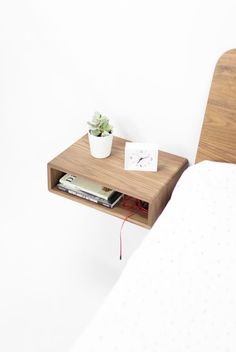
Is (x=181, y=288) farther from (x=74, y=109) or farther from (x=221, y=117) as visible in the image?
(x=74, y=109)

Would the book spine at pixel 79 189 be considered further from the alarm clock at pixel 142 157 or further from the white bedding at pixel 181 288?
the white bedding at pixel 181 288

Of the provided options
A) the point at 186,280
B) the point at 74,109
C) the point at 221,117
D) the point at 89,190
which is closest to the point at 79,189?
the point at 89,190

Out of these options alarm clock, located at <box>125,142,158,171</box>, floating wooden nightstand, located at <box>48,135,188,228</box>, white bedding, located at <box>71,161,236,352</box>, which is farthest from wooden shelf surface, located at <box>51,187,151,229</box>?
white bedding, located at <box>71,161,236,352</box>

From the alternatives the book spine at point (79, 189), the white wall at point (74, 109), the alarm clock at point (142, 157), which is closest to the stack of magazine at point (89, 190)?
the book spine at point (79, 189)

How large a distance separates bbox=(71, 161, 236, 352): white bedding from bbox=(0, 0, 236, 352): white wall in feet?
1.44

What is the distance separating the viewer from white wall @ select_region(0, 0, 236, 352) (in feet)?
5.71

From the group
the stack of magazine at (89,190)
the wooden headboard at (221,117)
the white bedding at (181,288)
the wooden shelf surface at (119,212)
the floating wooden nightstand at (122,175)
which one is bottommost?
the wooden shelf surface at (119,212)

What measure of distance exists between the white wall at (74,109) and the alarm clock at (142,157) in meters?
0.12

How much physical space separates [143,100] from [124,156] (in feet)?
0.66

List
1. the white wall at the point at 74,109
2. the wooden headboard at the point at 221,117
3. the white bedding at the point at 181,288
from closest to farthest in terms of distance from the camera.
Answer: the white bedding at the point at 181,288 → the wooden headboard at the point at 221,117 → the white wall at the point at 74,109

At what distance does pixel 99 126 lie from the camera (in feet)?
5.91

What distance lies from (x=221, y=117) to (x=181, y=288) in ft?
2.03

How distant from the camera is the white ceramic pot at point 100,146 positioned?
1.78 m

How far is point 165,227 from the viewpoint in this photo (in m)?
1.43
